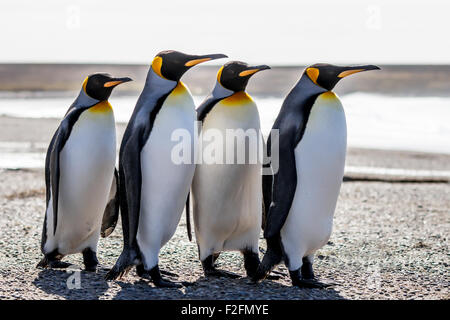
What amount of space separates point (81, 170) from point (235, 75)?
143 cm

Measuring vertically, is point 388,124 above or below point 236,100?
below

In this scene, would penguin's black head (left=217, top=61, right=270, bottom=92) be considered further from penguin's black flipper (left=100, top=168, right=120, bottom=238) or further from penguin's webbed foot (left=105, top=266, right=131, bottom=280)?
penguin's webbed foot (left=105, top=266, right=131, bottom=280)

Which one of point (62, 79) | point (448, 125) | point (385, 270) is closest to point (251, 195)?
point (385, 270)

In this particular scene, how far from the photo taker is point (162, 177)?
195 inches

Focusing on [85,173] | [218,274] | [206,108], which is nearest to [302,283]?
[218,274]

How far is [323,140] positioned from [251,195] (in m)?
0.76

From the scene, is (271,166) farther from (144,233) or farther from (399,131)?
(399,131)

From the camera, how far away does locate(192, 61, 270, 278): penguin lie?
512 centimetres

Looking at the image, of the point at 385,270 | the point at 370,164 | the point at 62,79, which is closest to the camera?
the point at 385,270

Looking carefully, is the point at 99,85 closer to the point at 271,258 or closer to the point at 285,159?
the point at 285,159

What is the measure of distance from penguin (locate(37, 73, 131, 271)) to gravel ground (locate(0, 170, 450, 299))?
0.32 metres

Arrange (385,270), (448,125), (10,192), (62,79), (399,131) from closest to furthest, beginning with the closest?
(385,270) → (10,192) → (399,131) → (448,125) → (62,79)

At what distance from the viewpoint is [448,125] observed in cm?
2088

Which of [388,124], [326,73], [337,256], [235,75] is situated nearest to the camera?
[326,73]
